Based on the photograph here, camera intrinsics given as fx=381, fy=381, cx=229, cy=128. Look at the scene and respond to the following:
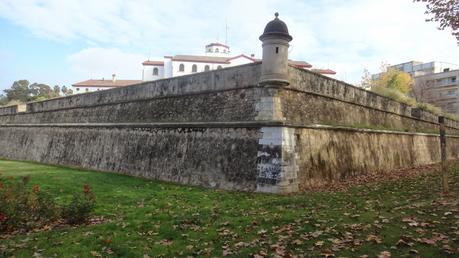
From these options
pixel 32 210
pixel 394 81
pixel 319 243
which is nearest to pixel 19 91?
pixel 394 81

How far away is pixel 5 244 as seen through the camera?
21.1 feet

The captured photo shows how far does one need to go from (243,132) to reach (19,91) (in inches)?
3348

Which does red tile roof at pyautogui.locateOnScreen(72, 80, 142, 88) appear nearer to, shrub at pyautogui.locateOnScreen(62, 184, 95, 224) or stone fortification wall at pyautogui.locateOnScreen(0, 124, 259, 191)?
stone fortification wall at pyautogui.locateOnScreen(0, 124, 259, 191)

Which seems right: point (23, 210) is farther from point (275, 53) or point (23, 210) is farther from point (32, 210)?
point (275, 53)

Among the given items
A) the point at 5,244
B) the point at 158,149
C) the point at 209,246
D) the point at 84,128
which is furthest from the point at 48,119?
the point at 209,246

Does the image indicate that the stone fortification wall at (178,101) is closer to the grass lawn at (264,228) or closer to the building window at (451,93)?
the grass lawn at (264,228)

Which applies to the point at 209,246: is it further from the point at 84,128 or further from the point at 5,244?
the point at 84,128

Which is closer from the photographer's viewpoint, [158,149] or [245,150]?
[245,150]

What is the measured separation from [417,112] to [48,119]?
24.6m

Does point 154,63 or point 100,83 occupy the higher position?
point 154,63

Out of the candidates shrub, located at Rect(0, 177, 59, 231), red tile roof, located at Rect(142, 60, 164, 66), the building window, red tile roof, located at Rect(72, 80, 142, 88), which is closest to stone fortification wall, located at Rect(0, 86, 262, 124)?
shrub, located at Rect(0, 177, 59, 231)

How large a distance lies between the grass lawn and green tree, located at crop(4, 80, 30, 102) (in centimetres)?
8373

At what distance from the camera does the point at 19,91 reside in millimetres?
82938

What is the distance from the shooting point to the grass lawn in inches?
220
